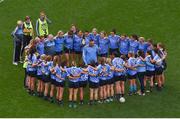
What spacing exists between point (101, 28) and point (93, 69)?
9.66 meters

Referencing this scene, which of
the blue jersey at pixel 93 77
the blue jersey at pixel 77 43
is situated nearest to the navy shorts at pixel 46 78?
the blue jersey at pixel 93 77

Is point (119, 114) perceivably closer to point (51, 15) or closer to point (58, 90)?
point (58, 90)

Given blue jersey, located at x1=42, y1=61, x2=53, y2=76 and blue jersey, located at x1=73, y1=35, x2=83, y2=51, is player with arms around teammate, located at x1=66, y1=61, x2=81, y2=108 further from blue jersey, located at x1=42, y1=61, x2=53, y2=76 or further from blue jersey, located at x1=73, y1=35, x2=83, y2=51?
blue jersey, located at x1=73, y1=35, x2=83, y2=51

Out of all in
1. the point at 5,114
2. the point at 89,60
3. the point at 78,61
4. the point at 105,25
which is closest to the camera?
the point at 5,114

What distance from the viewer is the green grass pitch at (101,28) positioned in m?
22.7

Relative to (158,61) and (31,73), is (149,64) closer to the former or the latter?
(158,61)

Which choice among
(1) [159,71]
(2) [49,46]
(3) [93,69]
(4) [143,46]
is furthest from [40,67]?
(1) [159,71]

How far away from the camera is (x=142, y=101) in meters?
23.7

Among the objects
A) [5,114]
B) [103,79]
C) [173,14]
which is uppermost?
[173,14]

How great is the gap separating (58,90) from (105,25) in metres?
10.3

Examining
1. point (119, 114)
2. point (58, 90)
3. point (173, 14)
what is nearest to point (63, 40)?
point (58, 90)

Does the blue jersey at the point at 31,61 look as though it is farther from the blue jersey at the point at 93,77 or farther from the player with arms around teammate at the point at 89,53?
the player with arms around teammate at the point at 89,53

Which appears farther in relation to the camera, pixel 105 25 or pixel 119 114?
pixel 105 25

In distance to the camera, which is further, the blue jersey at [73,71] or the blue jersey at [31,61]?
the blue jersey at [31,61]
